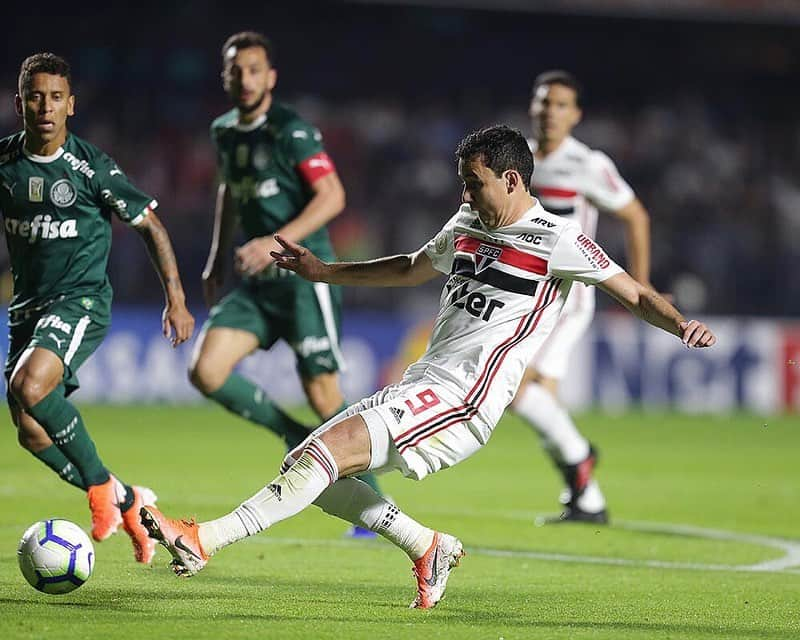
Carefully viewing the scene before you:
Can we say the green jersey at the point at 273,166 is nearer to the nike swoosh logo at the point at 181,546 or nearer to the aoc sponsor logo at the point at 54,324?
the aoc sponsor logo at the point at 54,324

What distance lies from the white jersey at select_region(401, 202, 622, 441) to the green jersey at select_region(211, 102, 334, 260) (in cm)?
260

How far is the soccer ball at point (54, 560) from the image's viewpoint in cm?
523

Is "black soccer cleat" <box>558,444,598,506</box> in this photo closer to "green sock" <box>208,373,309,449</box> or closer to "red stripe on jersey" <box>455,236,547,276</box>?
"green sock" <box>208,373,309,449</box>

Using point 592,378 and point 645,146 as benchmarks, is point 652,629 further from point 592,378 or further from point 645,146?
point 645,146

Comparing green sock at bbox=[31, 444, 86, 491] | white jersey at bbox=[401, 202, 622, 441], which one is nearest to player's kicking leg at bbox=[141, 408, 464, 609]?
white jersey at bbox=[401, 202, 622, 441]

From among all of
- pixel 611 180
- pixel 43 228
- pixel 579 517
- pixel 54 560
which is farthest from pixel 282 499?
pixel 611 180

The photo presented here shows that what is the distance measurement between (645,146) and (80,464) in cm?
1867

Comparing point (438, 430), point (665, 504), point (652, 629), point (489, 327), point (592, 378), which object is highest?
point (489, 327)

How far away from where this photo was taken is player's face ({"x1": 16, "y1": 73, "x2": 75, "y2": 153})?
248 inches

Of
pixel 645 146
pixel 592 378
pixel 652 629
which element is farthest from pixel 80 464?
pixel 645 146

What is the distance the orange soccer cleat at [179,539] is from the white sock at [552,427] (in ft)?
13.6

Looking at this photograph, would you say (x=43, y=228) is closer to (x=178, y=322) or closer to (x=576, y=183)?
(x=178, y=322)

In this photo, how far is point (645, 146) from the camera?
78.0 ft

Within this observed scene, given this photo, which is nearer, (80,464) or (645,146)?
(80,464)
